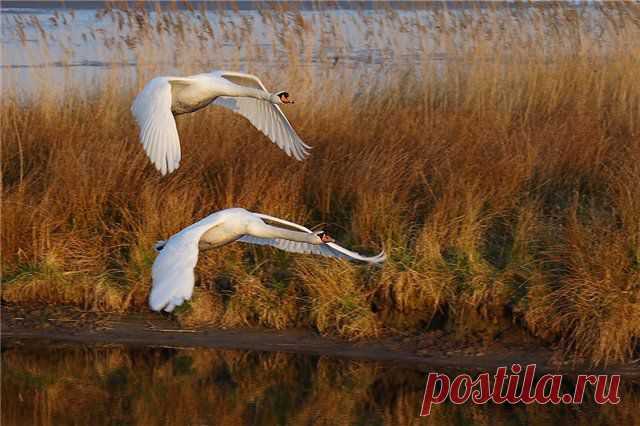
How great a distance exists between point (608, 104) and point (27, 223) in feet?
14.1

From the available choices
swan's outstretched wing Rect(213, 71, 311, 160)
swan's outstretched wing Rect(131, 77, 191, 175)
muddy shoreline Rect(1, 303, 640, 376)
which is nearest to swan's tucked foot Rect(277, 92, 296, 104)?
swan's outstretched wing Rect(213, 71, 311, 160)

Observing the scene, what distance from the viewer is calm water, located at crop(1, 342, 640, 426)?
18.9ft

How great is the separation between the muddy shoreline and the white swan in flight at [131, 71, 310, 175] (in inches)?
42.3

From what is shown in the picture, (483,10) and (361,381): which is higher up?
(483,10)

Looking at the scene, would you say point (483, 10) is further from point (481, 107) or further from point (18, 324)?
point (18, 324)

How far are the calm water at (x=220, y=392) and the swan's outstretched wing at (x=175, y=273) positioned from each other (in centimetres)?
115

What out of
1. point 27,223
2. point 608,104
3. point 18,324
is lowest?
point 18,324

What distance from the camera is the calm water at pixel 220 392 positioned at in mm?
5762

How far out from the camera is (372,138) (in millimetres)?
7973

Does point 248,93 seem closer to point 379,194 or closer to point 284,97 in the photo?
point 284,97

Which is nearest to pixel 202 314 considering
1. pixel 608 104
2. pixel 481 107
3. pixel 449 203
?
pixel 449 203

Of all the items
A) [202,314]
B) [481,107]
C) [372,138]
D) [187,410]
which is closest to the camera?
[187,410]

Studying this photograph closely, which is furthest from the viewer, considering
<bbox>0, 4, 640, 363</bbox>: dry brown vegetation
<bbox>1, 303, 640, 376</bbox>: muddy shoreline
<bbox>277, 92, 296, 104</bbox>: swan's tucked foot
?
<bbox>0, 4, 640, 363</bbox>: dry brown vegetation

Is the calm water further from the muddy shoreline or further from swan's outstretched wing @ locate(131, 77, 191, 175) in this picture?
swan's outstretched wing @ locate(131, 77, 191, 175)
